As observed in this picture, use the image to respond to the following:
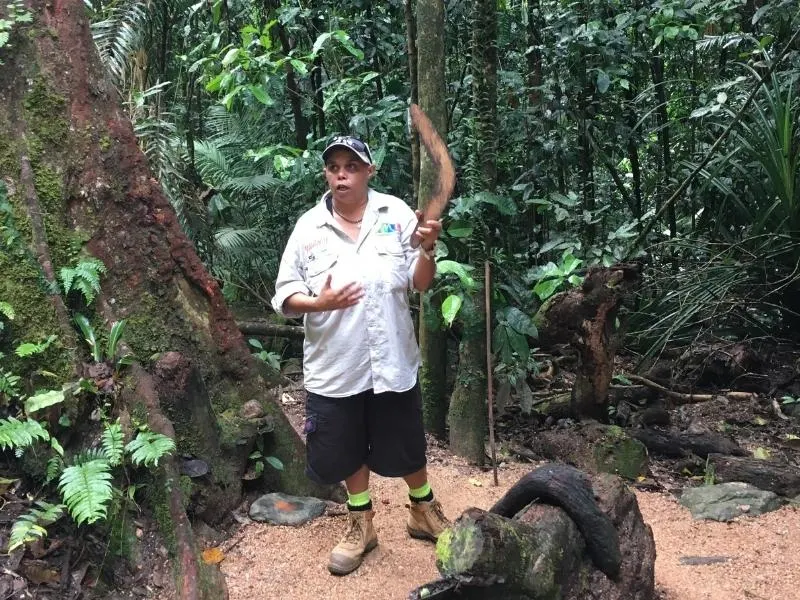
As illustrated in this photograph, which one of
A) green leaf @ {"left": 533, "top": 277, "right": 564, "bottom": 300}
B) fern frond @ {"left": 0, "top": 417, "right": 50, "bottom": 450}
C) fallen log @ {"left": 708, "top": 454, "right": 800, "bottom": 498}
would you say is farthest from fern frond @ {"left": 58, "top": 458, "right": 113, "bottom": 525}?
fallen log @ {"left": 708, "top": 454, "right": 800, "bottom": 498}

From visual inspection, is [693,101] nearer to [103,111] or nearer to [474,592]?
[103,111]

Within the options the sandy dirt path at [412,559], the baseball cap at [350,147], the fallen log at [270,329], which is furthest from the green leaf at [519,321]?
the fallen log at [270,329]

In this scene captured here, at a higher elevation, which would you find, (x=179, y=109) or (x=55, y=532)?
(x=179, y=109)

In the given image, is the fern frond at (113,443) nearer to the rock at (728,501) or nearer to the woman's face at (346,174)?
the woman's face at (346,174)

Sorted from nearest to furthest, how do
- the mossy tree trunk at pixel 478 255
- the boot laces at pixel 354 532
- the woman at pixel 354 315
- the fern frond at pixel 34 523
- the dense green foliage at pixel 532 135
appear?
1. the fern frond at pixel 34 523
2. the woman at pixel 354 315
3. the boot laces at pixel 354 532
4. the mossy tree trunk at pixel 478 255
5. the dense green foliage at pixel 532 135

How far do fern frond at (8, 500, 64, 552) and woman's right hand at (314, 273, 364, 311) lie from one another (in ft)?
4.32

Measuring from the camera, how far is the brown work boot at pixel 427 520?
3.36 m

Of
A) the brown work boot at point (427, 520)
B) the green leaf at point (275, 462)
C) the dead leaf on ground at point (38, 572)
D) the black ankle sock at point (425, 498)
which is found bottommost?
the brown work boot at point (427, 520)

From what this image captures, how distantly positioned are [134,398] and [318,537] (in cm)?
115

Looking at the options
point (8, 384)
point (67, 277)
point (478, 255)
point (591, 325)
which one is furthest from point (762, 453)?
point (8, 384)

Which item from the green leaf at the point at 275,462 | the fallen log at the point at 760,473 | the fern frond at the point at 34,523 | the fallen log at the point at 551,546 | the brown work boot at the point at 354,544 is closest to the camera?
the fallen log at the point at 551,546

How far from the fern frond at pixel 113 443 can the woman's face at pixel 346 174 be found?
138 centimetres

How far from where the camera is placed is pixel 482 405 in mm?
4742

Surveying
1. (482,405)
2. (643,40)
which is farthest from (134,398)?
(643,40)
